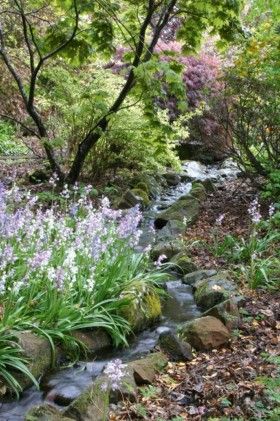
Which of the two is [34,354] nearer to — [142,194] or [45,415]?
[45,415]

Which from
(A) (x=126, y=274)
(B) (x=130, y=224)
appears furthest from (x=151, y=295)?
(B) (x=130, y=224)

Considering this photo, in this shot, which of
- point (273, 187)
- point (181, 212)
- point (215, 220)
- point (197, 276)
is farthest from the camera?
point (181, 212)

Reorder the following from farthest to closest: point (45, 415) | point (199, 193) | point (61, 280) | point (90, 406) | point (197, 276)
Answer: point (199, 193) → point (197, 276) → point (61, 280) → point (90, 406) → point (45, 415)

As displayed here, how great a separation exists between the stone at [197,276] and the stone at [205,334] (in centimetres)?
157

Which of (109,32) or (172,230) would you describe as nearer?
(109,32)

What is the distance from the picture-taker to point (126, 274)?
5.31m

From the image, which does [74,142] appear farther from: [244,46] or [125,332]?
[125,332]

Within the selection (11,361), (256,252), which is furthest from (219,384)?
(256,252)

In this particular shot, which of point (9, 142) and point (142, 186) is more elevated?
point (9, 142)

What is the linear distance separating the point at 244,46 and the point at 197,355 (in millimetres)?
6310

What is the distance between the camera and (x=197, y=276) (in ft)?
20.1

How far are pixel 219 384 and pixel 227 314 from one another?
1.17 meters

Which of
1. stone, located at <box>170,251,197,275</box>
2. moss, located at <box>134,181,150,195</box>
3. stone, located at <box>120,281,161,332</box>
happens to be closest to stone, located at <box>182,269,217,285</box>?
stone, located at <box>170,251,197,275</box>

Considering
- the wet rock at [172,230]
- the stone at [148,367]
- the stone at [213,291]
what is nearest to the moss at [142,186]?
the wet rock at [172,230]
